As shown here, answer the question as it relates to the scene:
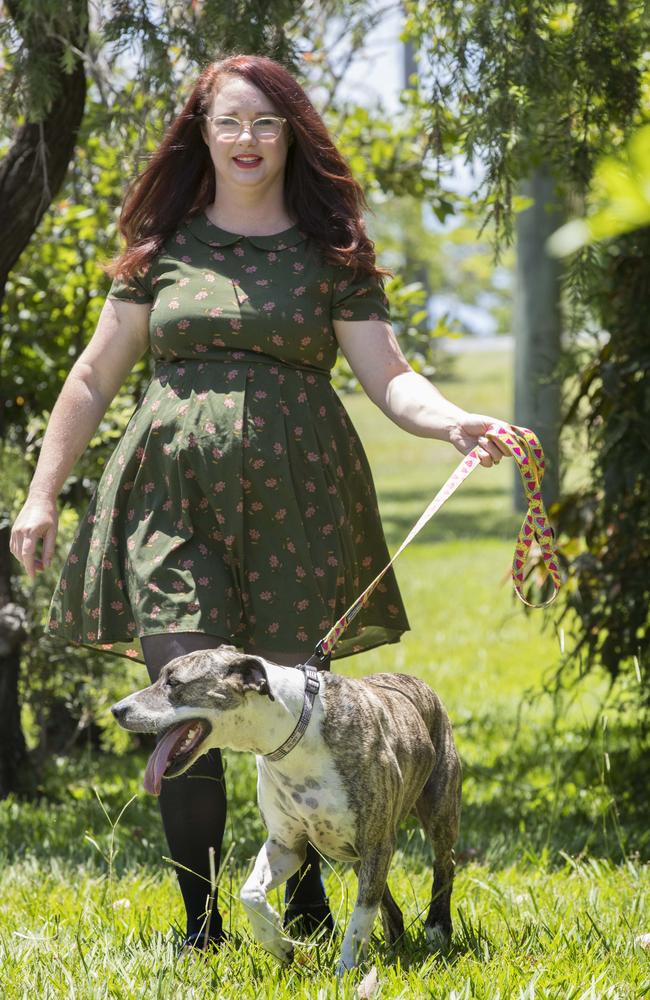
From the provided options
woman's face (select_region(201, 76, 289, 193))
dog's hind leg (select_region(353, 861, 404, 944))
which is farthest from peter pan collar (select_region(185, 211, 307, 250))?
dog's hind leg (select_region(353, 861, 404, 944))

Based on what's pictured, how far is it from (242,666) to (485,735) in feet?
13.0

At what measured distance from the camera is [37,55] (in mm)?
4379

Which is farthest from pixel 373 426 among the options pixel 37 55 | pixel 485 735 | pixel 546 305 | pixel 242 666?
pixel 242 666

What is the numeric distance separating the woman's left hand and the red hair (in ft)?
1.83

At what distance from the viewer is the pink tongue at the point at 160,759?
8.48 feet

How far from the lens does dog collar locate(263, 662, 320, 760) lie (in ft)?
9.02

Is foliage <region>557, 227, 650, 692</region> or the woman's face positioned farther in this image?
foliage <region>557, 227, 650, 692</region>

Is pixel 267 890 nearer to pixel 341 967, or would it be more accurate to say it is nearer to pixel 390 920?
pixel 341 967

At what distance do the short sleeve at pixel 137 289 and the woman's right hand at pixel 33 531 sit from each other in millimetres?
572

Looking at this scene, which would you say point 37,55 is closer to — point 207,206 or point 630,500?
point 207,206

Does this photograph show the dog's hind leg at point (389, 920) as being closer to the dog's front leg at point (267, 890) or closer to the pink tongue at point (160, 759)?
the dog's front leg at point (267, 890)

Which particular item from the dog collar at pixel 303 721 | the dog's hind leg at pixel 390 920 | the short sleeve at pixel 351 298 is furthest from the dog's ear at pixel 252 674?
the short sleeve at pixel 351 298

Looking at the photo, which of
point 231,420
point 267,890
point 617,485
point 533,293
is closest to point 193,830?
point 267,890

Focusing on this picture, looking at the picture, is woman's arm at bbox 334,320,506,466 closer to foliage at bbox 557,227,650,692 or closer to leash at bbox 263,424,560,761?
leash at bbox 263,424,560,761
